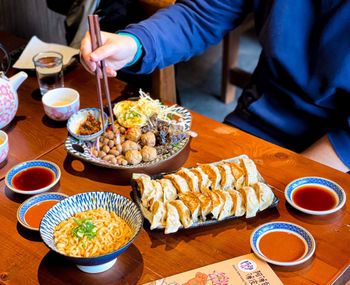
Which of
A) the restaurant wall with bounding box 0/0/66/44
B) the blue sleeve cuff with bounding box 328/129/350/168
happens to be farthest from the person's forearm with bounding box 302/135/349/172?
the restaurant wall with bounding box 0/0/66/44

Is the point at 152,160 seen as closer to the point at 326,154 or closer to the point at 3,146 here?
the point at 3,146

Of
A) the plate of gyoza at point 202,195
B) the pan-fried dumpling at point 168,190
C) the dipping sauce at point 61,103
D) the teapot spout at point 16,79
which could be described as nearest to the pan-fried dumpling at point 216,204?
the plate of gyoza at point 202,195

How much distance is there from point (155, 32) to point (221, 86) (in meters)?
1.83

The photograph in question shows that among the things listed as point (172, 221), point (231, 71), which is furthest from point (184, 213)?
point (231, 71)

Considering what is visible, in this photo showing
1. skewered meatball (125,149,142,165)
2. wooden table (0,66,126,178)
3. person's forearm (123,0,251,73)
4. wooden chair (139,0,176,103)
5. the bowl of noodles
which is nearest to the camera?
the bowl of noodles

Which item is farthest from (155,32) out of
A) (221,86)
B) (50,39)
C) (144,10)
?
(221,86)

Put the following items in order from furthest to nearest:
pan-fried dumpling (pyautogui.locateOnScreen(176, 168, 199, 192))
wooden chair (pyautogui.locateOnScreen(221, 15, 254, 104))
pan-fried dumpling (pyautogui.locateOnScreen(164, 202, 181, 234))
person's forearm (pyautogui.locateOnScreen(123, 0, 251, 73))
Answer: wooden chair (pyautogui.locateOnScreen(221, 15, 254, 104)) < person's forearm (pyautogui.locateOnScreen(123, 0, 251, 73)) < pan-fried dumpling (pyautogui.locateOnScreen(176, 168, 199, 192)) < pan-fried dumpling (pyautogui.locateOnScreen(164, 202, 181, 234))

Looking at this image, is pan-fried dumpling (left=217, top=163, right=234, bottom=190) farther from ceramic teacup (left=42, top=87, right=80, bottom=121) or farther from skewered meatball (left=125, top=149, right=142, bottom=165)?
ceramic teacup (left=42, top=87, right=80, bottom=121)

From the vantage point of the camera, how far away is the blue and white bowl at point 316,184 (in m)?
1.27

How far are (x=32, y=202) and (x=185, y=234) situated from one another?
0.39 meters

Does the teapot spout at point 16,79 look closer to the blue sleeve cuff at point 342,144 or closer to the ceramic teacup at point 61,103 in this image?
the ceramic teacup at point 61,103

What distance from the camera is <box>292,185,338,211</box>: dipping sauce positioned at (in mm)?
1294

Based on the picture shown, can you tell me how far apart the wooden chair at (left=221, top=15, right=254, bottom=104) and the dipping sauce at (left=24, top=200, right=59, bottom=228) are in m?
2.13

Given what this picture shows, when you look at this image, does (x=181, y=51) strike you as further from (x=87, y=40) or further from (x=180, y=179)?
(x=180, y=179)
